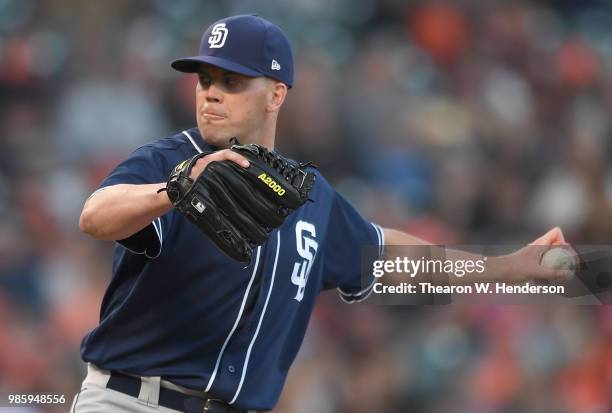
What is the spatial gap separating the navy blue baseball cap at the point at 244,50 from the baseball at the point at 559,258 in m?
0.97

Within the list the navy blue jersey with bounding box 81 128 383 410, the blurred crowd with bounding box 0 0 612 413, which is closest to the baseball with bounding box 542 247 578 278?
the navy blue jersey with bounding box 81 128 383 410

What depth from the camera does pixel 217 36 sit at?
8.86 ft

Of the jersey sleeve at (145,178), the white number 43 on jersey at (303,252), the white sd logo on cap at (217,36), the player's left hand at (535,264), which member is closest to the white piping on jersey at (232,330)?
the white number 43 on jersey at (303,252)

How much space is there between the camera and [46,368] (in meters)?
Answer: 4.80

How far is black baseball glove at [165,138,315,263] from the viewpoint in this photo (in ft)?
6.85

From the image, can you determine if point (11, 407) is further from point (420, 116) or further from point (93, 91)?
point (420, 116)

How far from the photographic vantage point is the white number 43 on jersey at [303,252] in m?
2.82

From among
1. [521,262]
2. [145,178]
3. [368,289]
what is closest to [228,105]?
[145,178]

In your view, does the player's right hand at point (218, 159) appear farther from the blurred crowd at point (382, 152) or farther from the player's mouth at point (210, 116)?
the blurred crowd at point (382, 152)

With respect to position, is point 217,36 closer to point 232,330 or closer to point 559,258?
point 232,330

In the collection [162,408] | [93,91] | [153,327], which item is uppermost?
[93,91]

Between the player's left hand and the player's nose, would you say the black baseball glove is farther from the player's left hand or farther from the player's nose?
the player's left hand

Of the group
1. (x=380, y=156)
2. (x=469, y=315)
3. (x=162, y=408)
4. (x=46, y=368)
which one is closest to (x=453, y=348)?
(x=469, y=315)

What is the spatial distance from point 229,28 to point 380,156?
Result: 142 inches
